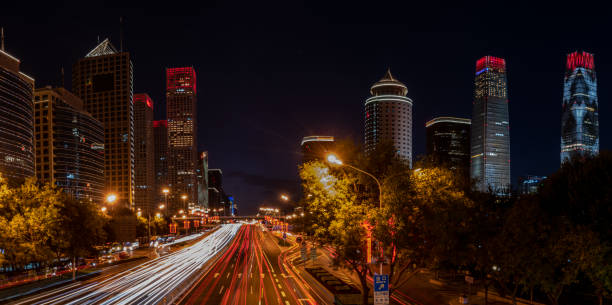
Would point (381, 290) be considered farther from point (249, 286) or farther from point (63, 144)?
point (63, 144)

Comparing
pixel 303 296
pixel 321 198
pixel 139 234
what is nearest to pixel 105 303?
pixel 303 296

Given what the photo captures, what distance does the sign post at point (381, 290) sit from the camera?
754 inches

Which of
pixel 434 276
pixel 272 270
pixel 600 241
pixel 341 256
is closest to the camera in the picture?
pixel 600 241

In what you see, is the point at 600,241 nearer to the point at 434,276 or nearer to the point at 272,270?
the point at 434,276

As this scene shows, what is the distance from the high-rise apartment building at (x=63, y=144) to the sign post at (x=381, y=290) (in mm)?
169242

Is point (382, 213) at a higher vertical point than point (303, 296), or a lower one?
higher

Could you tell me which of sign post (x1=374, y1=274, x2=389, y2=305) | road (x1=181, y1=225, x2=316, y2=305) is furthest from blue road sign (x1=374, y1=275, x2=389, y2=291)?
road (x1=181, y1=225, x2=316, y2=305)

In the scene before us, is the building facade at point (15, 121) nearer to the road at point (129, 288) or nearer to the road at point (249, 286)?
the road at point (129, 288)

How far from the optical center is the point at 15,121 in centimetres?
12800

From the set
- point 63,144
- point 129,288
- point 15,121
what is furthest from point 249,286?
point 63,144

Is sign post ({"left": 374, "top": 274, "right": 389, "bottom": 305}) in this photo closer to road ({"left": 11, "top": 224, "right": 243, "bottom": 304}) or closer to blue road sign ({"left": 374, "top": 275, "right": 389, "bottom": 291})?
blue road sign ({"left": 374, "top": 275, "right": 389, "bottom": 291})

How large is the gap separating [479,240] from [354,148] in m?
10.4

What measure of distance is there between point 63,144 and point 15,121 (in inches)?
1336

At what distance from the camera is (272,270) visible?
51188mm
